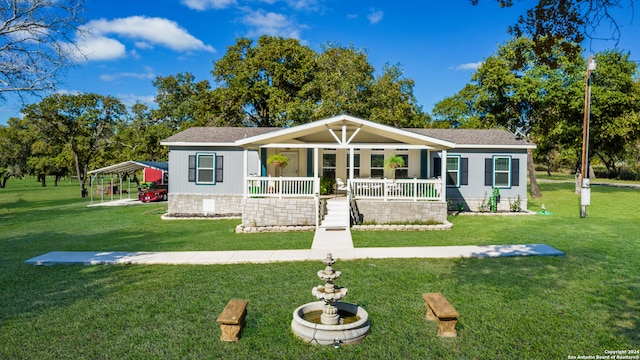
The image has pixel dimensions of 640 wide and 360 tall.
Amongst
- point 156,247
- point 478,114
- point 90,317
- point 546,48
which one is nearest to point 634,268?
point 546,48

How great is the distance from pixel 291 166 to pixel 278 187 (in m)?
3.33

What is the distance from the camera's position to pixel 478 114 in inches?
1094

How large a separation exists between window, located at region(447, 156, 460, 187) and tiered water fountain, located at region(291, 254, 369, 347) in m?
14.0

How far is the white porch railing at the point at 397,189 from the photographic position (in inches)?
578

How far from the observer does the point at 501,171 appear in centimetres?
1816

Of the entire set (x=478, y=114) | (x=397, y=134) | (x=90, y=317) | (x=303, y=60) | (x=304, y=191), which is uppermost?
(x=303, y=60)

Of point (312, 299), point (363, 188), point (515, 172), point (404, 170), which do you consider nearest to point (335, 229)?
point (363, 188)

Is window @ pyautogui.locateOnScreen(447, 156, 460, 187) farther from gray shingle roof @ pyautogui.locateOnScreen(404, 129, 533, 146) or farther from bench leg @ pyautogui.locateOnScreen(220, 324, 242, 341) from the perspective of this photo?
bench leg @ pyautogui.locateOnScreen(220, 324, 242, 341)

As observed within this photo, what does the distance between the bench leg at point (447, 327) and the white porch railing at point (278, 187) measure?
998 centimetres

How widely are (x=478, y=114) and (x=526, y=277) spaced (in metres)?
22.4

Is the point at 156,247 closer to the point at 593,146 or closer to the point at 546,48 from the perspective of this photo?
the point at 546,48

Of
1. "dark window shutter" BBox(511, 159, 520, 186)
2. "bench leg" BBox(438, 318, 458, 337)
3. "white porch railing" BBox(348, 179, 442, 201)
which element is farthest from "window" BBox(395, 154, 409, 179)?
"bench leg" BBox(438, 318, 458, 337)

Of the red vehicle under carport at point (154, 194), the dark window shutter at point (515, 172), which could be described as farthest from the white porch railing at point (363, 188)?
the red vehicle under carport at point (154, 194)

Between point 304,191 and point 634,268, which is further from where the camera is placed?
point 304,191
